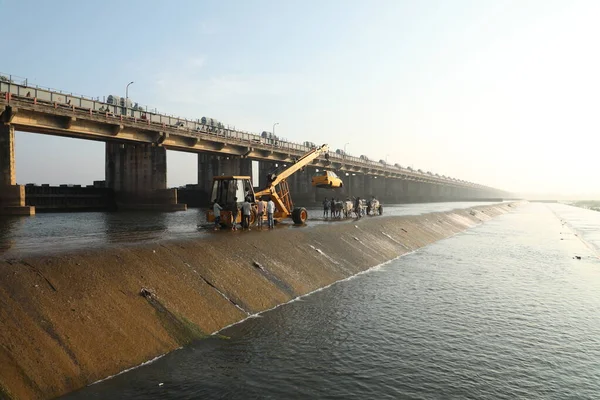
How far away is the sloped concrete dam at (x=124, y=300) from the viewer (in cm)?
939

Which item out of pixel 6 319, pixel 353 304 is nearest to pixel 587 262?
pixel 353 304

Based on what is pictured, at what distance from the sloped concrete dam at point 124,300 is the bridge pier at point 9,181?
96.2 feet

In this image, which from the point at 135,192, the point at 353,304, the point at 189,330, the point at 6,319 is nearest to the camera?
the point at 6,319

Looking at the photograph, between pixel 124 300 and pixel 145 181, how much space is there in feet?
170

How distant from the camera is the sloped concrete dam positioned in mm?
9391

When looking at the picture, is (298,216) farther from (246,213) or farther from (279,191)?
(246,213)

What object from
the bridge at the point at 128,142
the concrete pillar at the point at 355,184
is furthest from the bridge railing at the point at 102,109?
Answer: the concrete pillar at the point at 355,184

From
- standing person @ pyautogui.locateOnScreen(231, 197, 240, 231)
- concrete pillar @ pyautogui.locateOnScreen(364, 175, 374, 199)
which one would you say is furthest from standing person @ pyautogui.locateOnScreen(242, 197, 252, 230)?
concrete pillar @ pyautogui.locateOnScreen(364, 175, 374, 199)

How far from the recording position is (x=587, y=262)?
2983cm

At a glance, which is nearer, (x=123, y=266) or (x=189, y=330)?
(x=189, y=330)

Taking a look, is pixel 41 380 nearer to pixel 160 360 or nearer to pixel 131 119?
pixel 160 360

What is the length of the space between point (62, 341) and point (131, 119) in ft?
165

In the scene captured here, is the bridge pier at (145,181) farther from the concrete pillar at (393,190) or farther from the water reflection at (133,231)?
the concrete pillar at (393,190)

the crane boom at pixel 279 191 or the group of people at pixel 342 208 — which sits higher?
the crane boom at pixel 279 191
